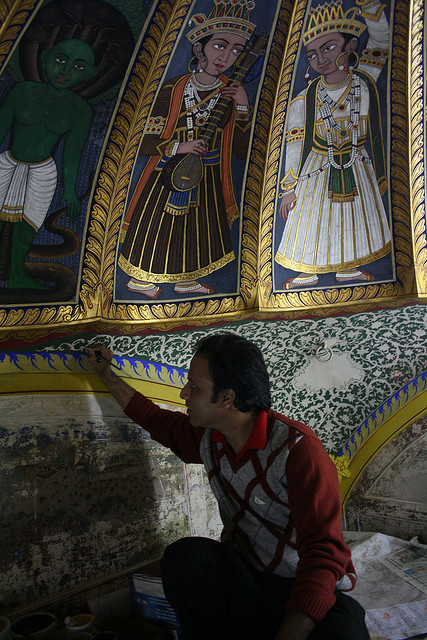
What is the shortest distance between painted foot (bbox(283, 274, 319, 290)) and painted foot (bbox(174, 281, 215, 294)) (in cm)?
63

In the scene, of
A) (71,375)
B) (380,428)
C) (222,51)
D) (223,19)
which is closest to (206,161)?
(222,51)

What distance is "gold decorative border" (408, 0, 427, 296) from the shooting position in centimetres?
366

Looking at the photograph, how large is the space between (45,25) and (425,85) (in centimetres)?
255

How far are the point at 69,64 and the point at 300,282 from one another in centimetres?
228

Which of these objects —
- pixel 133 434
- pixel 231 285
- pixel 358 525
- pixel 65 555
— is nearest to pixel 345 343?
pixel 231 285

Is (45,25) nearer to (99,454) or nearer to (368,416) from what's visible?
(99,454)

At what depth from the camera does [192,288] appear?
4180mm

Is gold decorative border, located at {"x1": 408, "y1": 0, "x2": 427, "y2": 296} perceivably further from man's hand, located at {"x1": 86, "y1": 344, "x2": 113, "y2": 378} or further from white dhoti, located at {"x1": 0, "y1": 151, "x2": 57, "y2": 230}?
white dhoti, located at {"x1": 0, "y1": 151, "x2": 57, "y2": 230}

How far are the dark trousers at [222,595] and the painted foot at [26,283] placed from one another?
200cm

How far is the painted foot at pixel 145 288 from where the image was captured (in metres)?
4.00

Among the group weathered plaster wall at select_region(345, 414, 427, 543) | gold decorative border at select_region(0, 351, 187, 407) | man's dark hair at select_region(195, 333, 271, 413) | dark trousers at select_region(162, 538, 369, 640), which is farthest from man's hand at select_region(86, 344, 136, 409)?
weathered plaster wall at select_region(345, 414, 427, 543)

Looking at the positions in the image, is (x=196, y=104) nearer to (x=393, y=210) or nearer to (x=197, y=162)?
(x=197, y=162)

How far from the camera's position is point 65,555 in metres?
3.02

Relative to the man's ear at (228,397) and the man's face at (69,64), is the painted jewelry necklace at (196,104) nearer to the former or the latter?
the man's face at (69,64)
